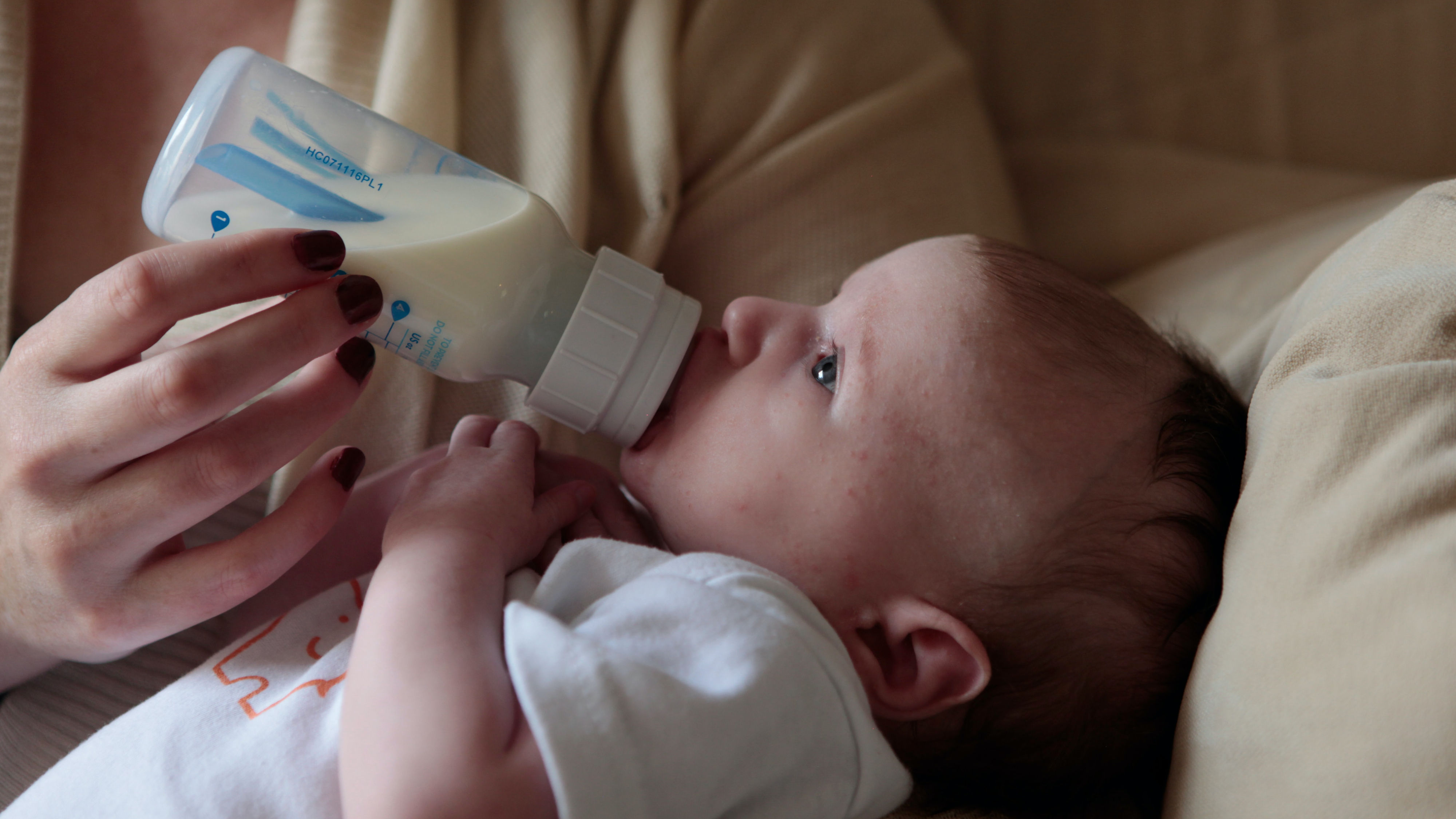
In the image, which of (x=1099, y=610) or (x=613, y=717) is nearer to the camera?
(x=613, y=717)

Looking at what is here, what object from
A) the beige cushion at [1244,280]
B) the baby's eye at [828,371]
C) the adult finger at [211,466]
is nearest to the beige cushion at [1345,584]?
the beige cushion at [1244,280]

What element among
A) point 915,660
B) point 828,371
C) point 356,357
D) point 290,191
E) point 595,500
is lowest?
point 915,660

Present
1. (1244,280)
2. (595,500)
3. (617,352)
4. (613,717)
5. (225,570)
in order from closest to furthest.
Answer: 1. (613,717)
2. (225,570)
3. (617,352)
4. (595,500)
5. (1244,280)

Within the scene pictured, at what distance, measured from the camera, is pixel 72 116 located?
1036 millimetres

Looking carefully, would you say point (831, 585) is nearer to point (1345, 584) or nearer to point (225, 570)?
point (1345, 584)

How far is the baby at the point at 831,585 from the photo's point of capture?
2.04 feet

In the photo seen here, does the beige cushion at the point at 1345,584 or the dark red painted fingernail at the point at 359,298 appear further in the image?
the dark red painted fingernail at the point at 359,298

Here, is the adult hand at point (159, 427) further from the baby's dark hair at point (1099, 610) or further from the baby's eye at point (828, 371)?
the baby's dark hair at point (1099, 610)

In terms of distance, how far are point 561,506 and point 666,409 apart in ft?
0.41

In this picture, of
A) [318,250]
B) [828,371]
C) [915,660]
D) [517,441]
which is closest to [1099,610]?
[915,660]

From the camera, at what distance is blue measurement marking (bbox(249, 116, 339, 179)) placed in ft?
2.31

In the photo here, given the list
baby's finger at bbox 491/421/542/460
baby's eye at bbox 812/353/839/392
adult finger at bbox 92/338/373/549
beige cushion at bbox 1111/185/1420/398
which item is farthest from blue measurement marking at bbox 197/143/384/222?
beige cushion at bbox 1111/185/1420/398

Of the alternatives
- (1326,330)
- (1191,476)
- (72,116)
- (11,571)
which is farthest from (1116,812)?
(72,116)

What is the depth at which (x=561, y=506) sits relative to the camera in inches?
32.8
